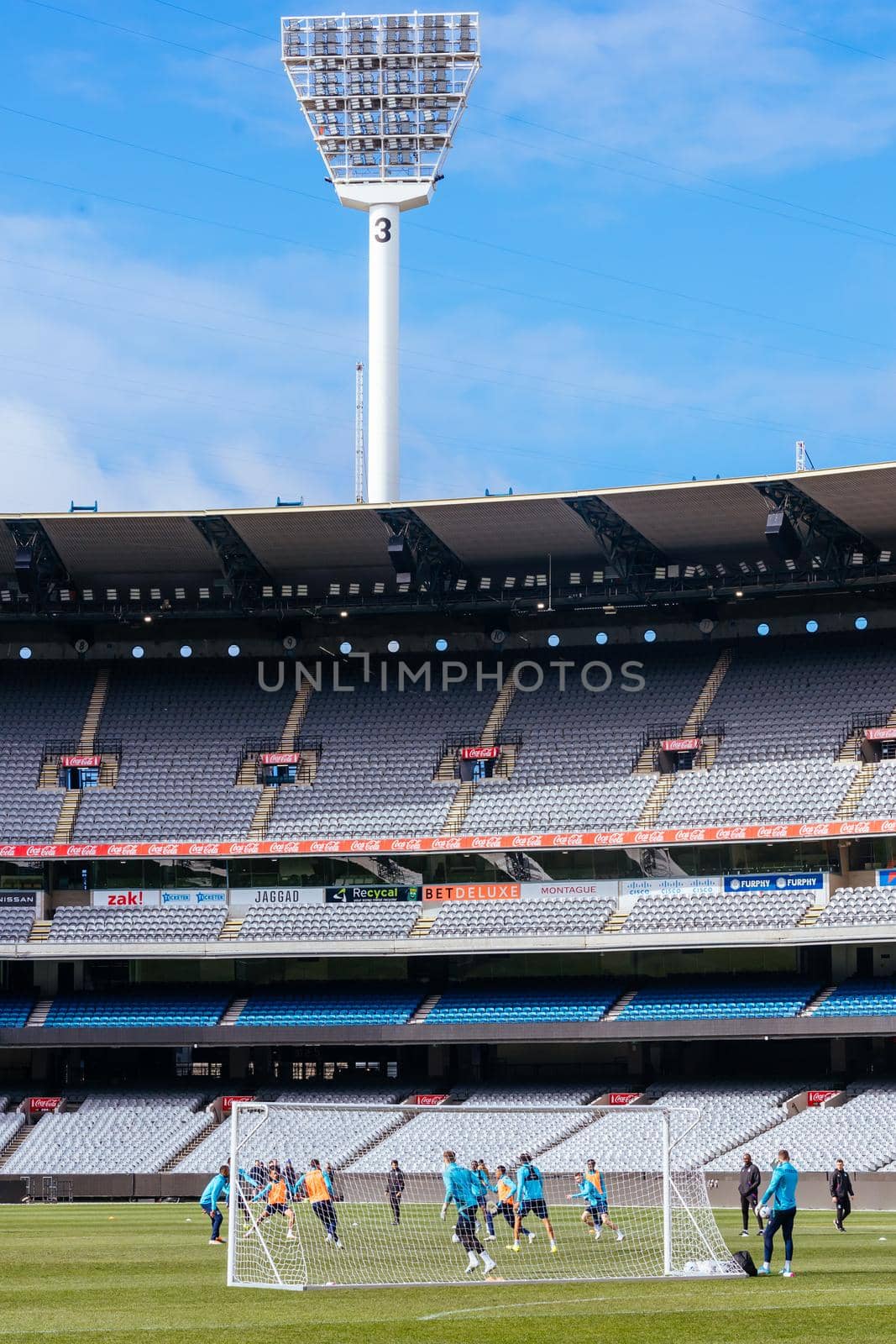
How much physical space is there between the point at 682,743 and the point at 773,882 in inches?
234

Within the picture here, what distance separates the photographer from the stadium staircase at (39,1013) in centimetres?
5312

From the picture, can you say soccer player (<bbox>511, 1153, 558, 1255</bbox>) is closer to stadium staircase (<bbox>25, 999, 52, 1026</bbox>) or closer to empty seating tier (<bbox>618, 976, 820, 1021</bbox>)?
empty seating tier (<bbox>618, 976, 820, 1021</bbox>)

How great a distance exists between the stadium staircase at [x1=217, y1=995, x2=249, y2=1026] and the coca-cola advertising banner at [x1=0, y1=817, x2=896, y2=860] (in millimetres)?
4479

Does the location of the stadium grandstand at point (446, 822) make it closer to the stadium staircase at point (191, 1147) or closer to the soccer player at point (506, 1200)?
the stadium staircase at point (191, 1147)

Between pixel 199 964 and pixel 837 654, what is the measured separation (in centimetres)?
2232

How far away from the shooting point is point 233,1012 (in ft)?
174

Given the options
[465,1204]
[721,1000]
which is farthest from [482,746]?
[465,1204]

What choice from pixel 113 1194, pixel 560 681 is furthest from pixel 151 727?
pixel 113 1194

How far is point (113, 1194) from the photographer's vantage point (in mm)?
46031

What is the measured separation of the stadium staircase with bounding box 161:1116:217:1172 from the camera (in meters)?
47.5

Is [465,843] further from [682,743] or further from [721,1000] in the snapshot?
[721,1000]

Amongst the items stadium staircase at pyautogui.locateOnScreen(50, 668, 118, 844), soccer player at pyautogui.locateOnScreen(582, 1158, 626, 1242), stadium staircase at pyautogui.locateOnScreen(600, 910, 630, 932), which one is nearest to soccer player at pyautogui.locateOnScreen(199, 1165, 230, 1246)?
soccer player at pyautogui.locateOnScreen(582, 1158, 626, 1242)

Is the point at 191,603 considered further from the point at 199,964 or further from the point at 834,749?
the point at 834,749

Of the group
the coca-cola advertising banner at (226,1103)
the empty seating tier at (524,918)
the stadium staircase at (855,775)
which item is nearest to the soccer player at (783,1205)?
the stadium staircase at (855,775)
